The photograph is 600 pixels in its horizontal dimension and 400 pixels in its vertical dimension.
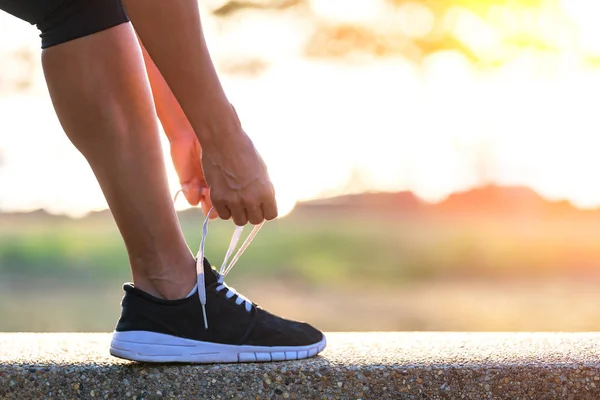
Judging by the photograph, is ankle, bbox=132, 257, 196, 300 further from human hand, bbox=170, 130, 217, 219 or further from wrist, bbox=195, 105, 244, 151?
wrist, bbox=195, 105, 244, 151

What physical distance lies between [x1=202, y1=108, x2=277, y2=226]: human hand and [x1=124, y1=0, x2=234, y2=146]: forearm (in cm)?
2

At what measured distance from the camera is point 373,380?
1349 mm

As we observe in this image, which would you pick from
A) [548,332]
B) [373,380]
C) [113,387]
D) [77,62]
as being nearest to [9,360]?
[113,387]

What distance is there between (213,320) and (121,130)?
0.40m

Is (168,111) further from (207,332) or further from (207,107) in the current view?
(207,332)

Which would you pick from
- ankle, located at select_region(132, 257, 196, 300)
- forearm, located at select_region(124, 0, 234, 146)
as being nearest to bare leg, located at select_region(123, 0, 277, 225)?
forearm, located at select_region(124, 0, 234, 146)

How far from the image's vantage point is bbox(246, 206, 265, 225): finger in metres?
1.22

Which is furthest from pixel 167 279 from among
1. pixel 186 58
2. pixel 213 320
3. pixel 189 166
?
pixel 186 58

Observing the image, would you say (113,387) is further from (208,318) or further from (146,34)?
(146,34)

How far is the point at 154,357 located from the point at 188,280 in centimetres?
15

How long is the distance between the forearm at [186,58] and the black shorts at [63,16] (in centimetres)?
16

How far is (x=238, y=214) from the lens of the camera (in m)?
1.22

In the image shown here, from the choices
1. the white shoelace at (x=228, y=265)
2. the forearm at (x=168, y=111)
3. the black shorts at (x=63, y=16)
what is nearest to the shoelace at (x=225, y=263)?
the white shoelace at (x=228, y=265)

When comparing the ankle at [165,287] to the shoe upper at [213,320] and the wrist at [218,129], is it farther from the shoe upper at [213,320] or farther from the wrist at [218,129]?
the wrist at [218,129]
